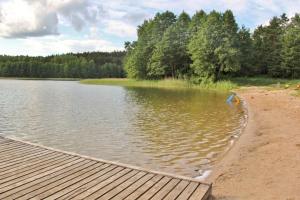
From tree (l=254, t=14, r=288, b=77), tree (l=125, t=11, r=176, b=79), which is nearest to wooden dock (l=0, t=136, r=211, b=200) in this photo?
tree (l=125, t=11, r=176, b=79)

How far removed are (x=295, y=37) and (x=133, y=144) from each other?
58.0m

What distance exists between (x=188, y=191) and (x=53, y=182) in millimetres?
2956

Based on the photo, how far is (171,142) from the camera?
42.9ft

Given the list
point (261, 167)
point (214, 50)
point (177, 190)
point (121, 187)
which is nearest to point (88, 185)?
point (121, 187)

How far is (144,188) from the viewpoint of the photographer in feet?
21.1

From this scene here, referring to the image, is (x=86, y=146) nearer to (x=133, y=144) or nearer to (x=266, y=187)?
(x=133, y=144)

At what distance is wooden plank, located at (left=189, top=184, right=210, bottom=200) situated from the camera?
19.8 feet

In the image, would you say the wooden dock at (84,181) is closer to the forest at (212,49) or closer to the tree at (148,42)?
the forest at (212,49)

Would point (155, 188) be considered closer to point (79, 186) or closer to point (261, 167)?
point (79, 186)

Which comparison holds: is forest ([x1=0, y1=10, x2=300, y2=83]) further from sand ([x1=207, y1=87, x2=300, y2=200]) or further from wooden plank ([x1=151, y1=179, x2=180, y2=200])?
wooden plank ([x1=151, y1=179, x2=180, y2=200])

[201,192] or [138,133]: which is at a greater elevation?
[201,192]

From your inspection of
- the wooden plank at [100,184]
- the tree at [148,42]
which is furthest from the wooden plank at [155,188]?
the tree at [148,42]

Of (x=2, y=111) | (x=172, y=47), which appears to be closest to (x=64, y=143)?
(x=2, y=111)

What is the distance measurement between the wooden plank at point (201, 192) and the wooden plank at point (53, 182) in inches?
111
